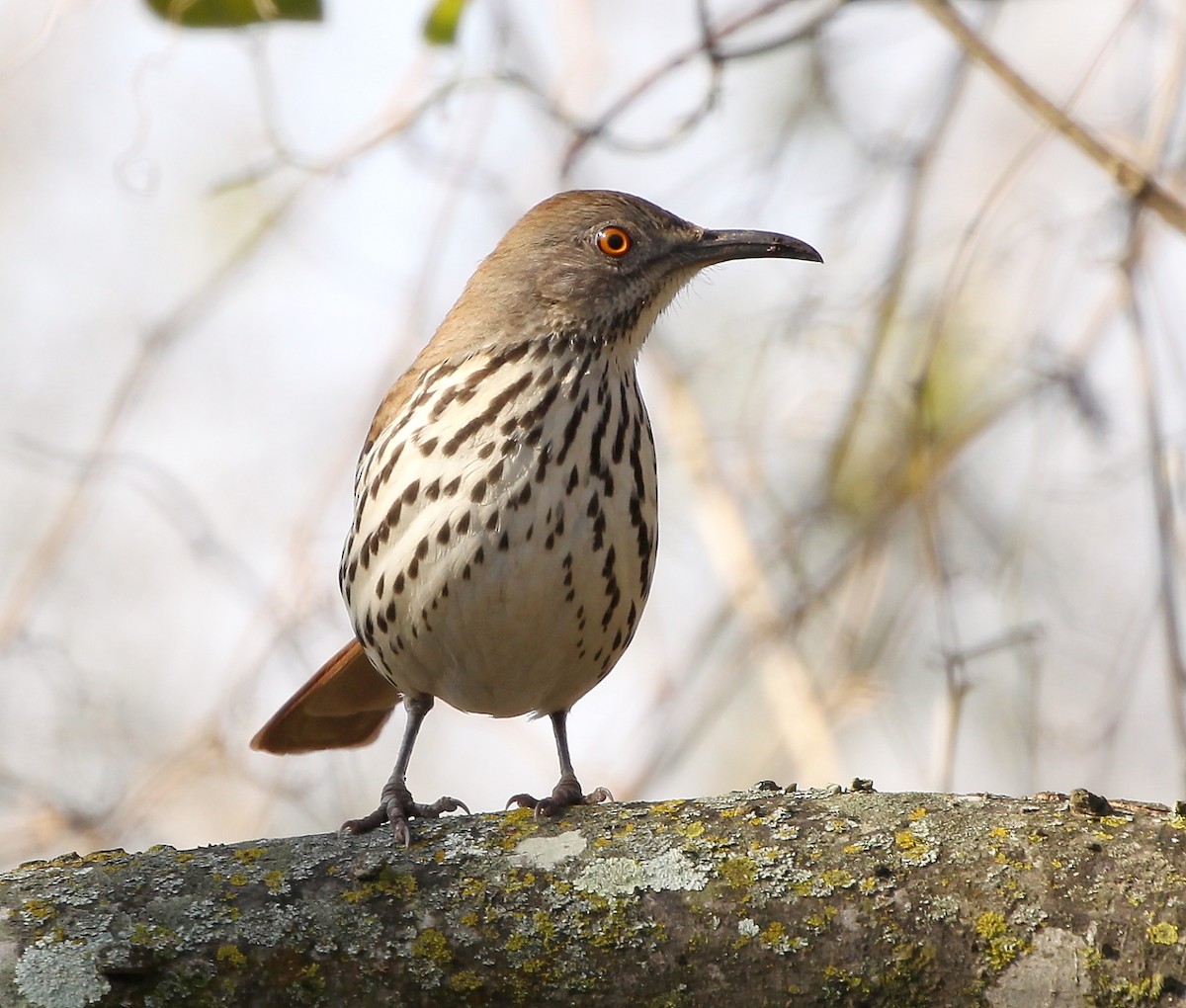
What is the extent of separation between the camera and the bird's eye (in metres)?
4.34

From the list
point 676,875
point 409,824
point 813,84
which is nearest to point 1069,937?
point 676,875

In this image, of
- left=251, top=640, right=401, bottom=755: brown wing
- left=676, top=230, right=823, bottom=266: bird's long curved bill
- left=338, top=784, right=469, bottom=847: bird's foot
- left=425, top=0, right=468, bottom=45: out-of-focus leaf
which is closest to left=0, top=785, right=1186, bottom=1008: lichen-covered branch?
left=338, top=784, right=469, bottom=847: bird's foot

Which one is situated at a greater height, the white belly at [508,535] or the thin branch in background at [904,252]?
the thin branch in background at [904,252]

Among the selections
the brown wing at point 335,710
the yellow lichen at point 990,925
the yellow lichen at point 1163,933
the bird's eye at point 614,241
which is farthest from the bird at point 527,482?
the yellow lichen at point 1163,933

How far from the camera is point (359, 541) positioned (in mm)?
4023

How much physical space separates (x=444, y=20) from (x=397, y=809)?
2168 millimetres

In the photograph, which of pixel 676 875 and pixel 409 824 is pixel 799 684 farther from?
pixel 676 875

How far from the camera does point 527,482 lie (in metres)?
3.72

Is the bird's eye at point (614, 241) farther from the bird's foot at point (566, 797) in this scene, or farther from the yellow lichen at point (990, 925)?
the yellow lichen at point (990, 925)

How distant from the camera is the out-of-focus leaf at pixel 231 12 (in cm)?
384

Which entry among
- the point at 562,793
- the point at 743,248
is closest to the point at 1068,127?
the point at 743,248

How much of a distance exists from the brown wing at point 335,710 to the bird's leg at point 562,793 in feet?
Result: 2.17

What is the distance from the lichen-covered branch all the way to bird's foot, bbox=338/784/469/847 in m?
0.64

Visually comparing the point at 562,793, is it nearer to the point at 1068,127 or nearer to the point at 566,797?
the point at 566,797
